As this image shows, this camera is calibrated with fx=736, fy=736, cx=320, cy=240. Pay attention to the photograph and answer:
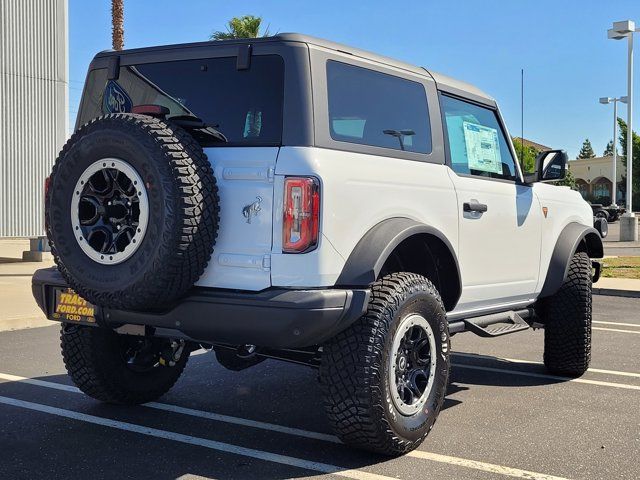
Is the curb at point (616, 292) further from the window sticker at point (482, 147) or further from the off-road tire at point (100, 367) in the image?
the off-road tire at point (100, 367)

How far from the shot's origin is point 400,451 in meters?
3.91

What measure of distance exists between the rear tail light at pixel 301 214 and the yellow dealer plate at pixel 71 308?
123 cm

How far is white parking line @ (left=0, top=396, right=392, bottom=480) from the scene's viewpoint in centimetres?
374

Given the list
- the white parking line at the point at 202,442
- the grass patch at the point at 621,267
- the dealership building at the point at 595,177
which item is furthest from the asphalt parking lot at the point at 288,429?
the dealership building at the point at 595,177

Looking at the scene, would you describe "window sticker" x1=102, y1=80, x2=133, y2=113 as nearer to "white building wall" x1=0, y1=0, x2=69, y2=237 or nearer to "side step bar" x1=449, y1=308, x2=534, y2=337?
"side step bar" x1=449, y1=308, x2=534, y2=337

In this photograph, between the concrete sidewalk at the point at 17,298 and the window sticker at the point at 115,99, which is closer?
the window sticker at the point at 115,99

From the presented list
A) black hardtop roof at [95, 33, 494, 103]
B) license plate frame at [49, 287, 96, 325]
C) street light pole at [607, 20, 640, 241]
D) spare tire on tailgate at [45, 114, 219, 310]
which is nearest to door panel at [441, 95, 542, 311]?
black hardtop roof at [95, 33, 494, 103]

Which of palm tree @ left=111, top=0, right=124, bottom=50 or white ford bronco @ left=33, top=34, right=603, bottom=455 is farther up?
palm tree @ left=111, top=0, right=124, bottom=50

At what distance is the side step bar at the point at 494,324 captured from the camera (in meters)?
4.84

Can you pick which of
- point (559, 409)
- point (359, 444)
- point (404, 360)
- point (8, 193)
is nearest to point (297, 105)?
point (404, 360)

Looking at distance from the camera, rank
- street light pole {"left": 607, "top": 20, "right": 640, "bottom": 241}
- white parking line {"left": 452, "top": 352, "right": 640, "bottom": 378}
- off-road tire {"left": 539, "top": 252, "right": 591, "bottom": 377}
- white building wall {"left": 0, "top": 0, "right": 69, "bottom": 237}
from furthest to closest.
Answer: street light pole {"left": 607, "top": 20, "right": 640, "bottom": 241}
white building wall {"left": 0, "top": 0, "right": 69, "bottom": 237}
white parking line {"left": 452, "top": 352, "right": 640, "bottom": 378}
off-road tire {"left": 539, "top": 252, "right": 591, "bottom": 377}

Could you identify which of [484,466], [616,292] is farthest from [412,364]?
[616,292]

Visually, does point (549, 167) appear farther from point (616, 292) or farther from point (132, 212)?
point (616, 292)

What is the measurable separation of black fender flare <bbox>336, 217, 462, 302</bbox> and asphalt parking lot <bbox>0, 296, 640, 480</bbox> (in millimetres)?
992
